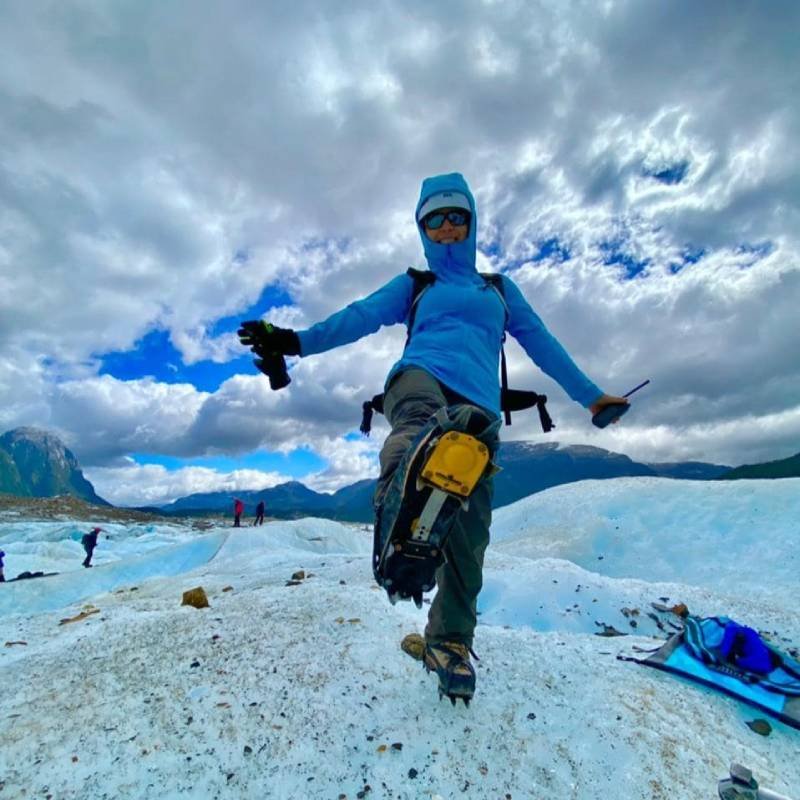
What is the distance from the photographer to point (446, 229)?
3791 mm

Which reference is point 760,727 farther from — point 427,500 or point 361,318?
point 361,318

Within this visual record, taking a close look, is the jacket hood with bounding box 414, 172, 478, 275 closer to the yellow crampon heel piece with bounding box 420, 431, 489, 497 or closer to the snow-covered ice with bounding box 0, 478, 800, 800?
the yellow crampon heel piece with bounding box 420, 431, 489, 497

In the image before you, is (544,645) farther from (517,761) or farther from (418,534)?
(418,534)

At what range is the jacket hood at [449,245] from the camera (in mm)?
3799

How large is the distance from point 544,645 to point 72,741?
3112 mm

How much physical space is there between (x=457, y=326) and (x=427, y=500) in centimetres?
150

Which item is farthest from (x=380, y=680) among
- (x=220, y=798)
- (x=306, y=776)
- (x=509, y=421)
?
(x=509, y=421)

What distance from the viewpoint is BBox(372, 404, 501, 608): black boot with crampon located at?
2.19 m

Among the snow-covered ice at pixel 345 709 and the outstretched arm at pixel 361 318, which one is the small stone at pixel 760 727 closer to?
the snow-covered ice at pixel 345 709

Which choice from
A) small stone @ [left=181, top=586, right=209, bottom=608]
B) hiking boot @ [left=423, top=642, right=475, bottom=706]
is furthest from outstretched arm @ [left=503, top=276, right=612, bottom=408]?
small stone @ [left=181, top=586, right=209, bottom=608]

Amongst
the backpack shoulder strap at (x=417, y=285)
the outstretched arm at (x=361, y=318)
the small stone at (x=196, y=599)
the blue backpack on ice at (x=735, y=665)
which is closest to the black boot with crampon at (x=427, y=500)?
the outstretched arm at (x=361, y=318)

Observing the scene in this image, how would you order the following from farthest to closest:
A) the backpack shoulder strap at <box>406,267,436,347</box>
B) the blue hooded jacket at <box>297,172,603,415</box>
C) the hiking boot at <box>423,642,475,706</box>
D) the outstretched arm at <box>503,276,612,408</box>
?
the outstretched arm at <box>503,276,612,408</box> < the backpack shoulder strap at <box>406,267,436,347</box> < the blue hooded jacket at <box>297,172,603,415</box> < the hiking boot at <box>423,642,475,706</box>

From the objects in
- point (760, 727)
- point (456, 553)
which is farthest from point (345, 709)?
point (760, 727)

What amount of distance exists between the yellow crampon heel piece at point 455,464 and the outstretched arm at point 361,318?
48.8 inches
